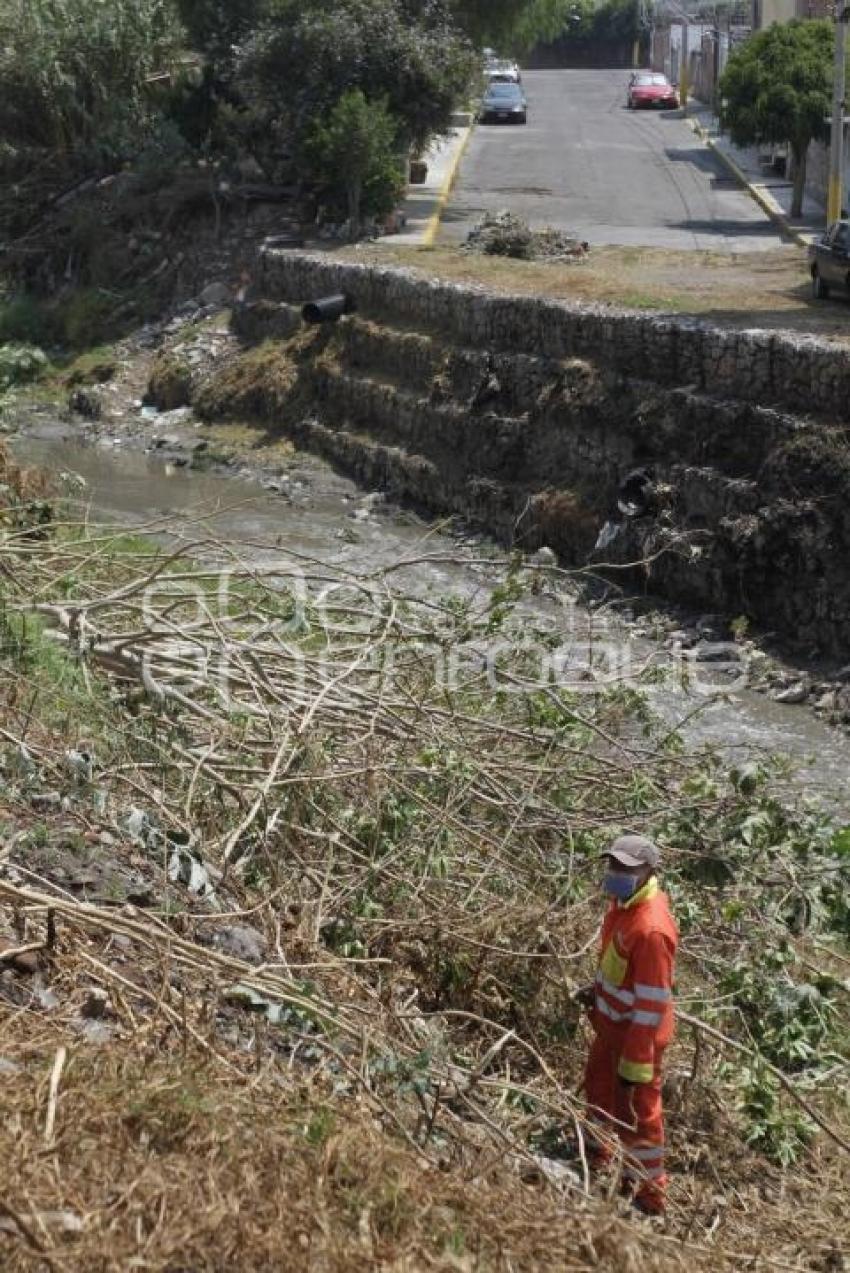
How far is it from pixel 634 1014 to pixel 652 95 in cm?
4552

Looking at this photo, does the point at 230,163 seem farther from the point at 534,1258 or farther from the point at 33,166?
the point at 534,1258

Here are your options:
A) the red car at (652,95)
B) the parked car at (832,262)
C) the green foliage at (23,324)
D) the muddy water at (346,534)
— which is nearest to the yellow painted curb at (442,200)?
the green foliage at (23,324)

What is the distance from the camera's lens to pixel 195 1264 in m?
4.53

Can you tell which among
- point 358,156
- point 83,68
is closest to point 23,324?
point 83,68

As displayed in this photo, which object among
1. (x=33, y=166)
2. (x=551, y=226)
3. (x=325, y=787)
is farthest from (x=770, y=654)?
(x=33, y=166)

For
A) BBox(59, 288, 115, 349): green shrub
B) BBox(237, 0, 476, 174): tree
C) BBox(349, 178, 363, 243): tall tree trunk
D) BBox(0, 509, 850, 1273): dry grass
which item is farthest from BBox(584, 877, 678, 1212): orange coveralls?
BBox(59, 288, 115, 349): green shrub

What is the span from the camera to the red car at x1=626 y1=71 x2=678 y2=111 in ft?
159

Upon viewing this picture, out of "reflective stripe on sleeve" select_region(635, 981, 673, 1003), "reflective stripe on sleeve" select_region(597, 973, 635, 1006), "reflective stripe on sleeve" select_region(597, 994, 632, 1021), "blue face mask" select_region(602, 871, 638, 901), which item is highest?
"blue face mask" select_region(602, 871, 638, 901)

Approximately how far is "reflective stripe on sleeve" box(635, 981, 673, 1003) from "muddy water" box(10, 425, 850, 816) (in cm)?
482

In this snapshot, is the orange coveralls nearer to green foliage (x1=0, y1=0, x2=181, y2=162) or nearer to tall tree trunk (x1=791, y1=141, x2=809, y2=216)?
tall tree trunk (x1=791, y1=141, x2=809, y2=216)

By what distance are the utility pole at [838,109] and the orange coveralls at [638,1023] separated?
21050 millimetres

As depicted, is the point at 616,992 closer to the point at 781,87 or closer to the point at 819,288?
the point at 819,288

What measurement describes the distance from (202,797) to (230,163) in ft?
78.5

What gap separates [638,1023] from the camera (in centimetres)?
624
